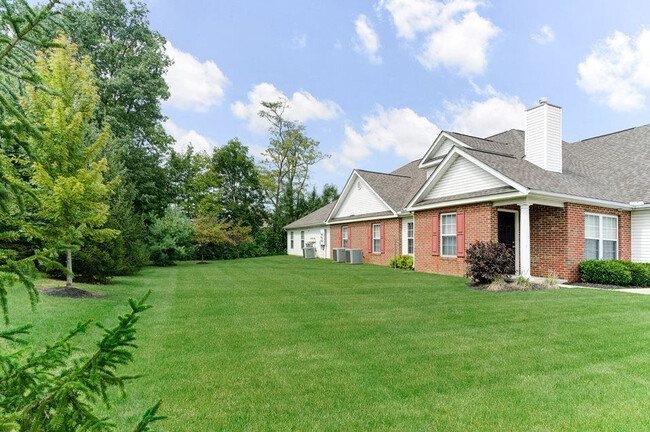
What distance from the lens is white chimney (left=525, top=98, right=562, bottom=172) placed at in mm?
13312

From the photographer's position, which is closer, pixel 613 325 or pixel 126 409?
pixel 126 409

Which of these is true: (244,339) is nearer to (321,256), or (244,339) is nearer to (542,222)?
(542,222)

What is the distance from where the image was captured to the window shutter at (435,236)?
587 inches

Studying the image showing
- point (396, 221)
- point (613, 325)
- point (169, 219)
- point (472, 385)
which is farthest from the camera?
point (169, 219)

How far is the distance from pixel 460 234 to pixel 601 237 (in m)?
4.85

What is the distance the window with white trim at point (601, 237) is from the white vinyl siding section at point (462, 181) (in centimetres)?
366

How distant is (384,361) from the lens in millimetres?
4586

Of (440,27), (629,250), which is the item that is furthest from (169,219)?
(629,250)

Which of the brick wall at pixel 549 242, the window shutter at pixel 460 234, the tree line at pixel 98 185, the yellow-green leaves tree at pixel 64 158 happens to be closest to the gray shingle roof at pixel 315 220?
the tree line at pixel 98 185

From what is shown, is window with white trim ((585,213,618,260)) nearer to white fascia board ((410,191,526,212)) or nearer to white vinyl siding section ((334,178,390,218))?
white fascia board ((410,191,526,212))

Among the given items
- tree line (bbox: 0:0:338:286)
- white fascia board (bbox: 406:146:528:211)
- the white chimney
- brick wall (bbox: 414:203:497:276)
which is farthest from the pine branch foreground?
the white chimney

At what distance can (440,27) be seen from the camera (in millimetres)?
15406

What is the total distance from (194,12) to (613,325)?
1551 centimetres

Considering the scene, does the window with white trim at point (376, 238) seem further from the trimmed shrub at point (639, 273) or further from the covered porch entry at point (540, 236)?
the trimmed shrub at point (639, 273)
